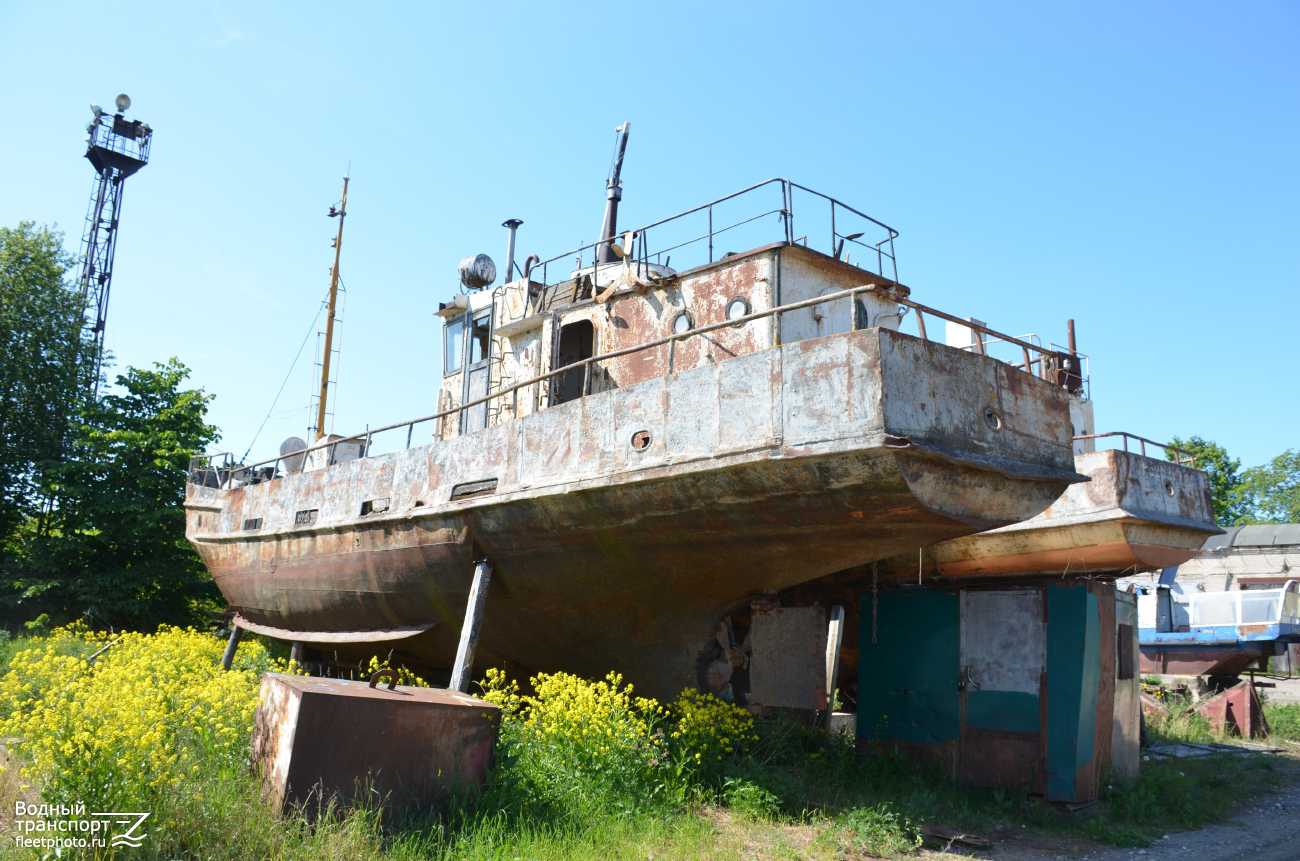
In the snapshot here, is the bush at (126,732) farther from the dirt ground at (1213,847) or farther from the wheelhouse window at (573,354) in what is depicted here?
the dirt ground at (1213,847)

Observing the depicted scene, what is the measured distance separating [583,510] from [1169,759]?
7.68 m

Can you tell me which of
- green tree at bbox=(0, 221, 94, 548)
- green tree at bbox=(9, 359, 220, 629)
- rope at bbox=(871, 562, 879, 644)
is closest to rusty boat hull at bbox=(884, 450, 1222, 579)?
rope at bbox=(871, 562, 879, 644)

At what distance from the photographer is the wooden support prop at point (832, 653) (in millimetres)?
8125

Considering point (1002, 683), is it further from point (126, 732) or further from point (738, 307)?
point (126, 732)

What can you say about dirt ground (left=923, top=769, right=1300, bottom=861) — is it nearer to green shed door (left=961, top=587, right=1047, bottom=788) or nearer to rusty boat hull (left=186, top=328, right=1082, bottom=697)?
green shed door (left=961, top=587, right=1047, bottom=788)

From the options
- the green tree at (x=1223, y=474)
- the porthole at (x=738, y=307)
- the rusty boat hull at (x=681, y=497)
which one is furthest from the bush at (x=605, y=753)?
the green tree at (x=1223, y=474)

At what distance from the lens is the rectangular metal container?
198 inches

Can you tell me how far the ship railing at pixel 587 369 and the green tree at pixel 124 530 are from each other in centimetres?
340

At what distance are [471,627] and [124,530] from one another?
13.9 metres

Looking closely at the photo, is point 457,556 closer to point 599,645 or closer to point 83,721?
point 599,645

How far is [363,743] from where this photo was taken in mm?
5242

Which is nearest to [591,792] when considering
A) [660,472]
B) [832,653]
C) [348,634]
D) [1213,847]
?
[660,472]

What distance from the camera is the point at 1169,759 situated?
9.85 m

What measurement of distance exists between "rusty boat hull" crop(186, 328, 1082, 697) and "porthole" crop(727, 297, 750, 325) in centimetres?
152
